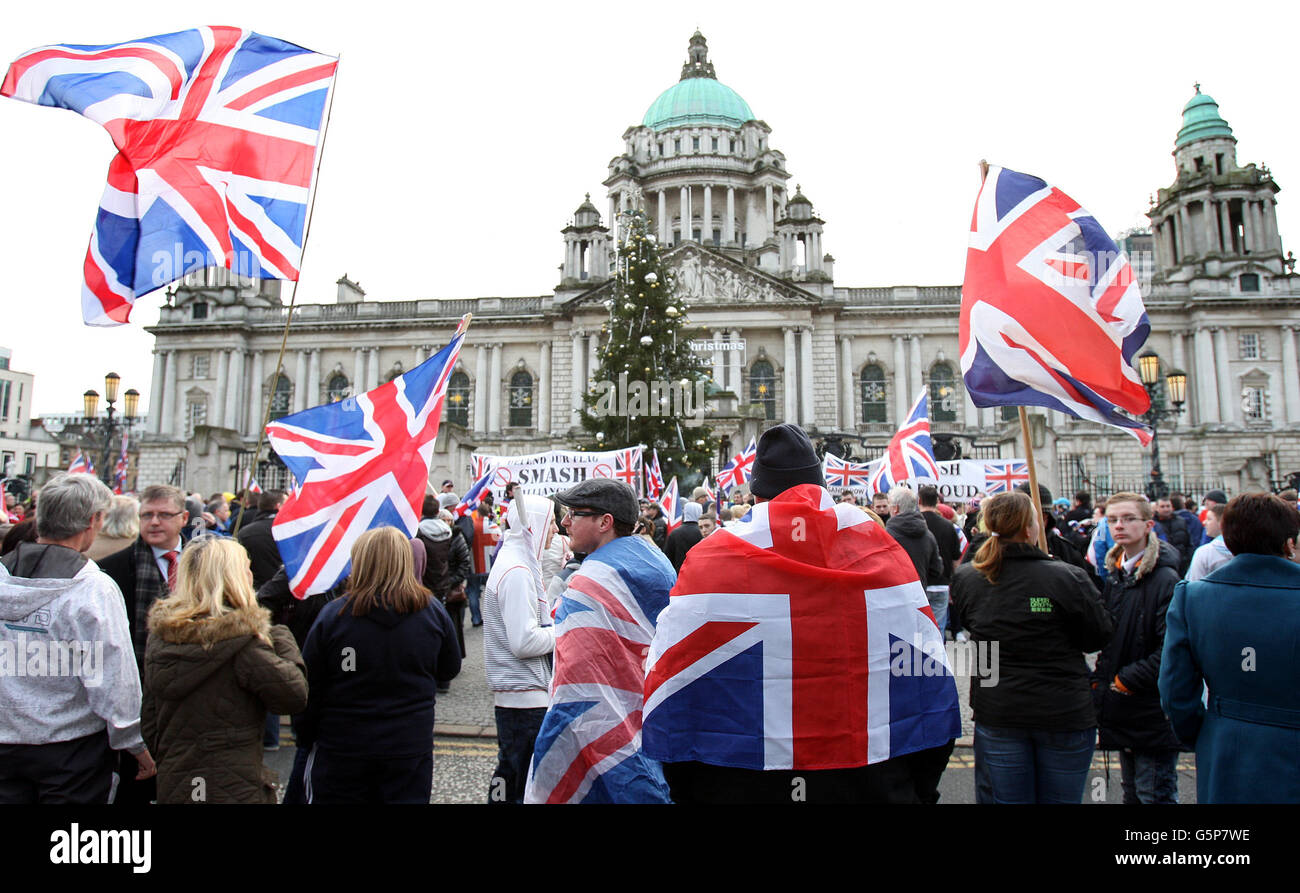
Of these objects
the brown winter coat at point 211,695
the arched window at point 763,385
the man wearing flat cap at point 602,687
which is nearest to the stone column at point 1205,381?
the arched window at point 763,385

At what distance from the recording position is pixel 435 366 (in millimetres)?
5531

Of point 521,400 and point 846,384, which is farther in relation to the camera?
point 521,400

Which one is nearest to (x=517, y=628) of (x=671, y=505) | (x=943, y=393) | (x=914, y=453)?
(x=914, y=453)

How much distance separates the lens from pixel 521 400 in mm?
47000

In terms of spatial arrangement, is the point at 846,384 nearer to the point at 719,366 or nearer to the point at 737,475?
the point at 719,366

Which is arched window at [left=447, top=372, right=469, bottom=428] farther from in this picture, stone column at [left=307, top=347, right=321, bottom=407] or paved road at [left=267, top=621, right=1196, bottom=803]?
paved road at [left=267, top=621, right=1196, bottom=803]

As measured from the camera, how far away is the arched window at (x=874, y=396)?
146ft

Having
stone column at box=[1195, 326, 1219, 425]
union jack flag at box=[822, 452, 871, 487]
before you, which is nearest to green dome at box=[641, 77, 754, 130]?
stone column at box=[1195, 326, 1219, 425]

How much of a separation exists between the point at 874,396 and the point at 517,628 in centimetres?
4224

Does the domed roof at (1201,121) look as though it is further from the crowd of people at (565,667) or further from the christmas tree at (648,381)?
the crowd of people at (565,667)

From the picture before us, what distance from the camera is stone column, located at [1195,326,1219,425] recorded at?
139 ft

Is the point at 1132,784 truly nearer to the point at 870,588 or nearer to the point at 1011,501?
the point at 1011,501

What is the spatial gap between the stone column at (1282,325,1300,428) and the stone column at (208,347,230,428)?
58.4 meters
